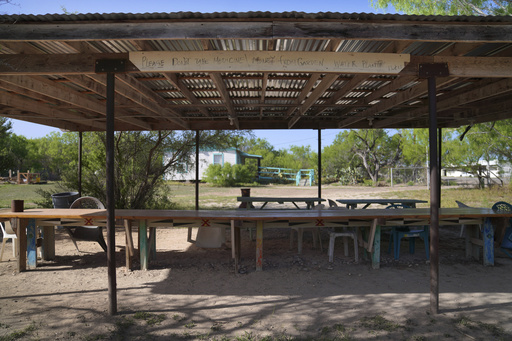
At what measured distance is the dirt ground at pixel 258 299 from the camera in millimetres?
3268

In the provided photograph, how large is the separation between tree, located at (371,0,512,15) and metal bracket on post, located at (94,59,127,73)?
13789mm

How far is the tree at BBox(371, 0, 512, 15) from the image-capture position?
13.1 metres

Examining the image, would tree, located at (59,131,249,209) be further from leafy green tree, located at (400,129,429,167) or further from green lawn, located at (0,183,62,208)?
leafy green tree, located at (400,129,429,167)

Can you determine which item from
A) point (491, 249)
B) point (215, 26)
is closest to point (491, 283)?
point (491, 249)

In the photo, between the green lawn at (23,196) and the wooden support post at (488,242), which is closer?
the wooden support post at (488,242)

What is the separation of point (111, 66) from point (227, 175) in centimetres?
2316

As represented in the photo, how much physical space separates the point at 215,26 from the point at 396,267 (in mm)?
4515

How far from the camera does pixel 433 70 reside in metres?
3.93

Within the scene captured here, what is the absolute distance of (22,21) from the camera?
3.22 meters

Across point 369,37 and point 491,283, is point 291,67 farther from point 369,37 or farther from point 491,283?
point 491,283

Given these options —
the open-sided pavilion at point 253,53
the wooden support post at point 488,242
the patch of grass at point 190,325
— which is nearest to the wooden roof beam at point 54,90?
the open-sided pavilion at point 253,53

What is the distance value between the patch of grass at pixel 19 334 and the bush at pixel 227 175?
2316 cm

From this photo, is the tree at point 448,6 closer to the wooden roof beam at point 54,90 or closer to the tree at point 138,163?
the tree at point 138,163

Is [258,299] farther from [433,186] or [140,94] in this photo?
[140,94]
